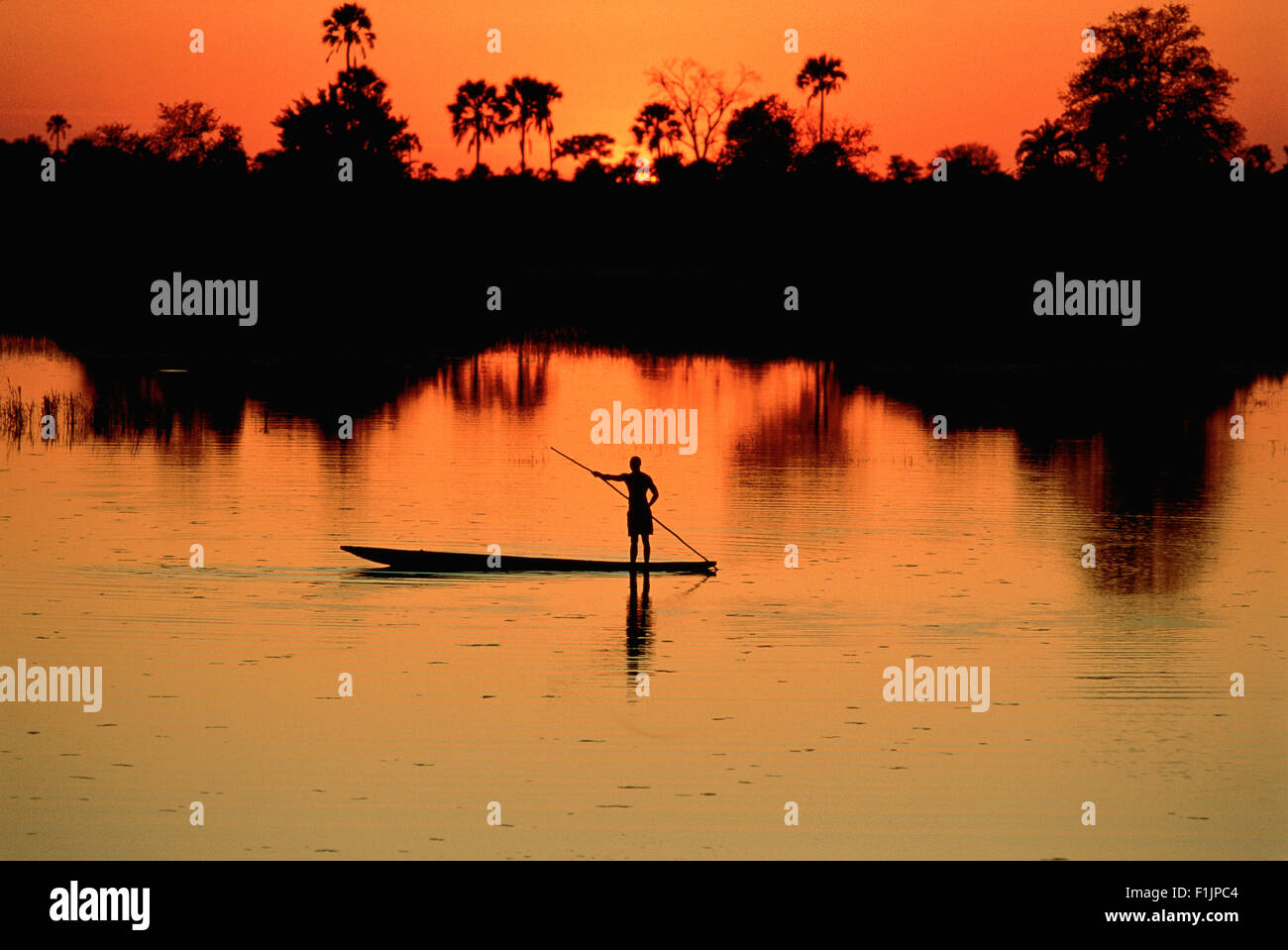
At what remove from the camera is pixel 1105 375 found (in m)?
75.8

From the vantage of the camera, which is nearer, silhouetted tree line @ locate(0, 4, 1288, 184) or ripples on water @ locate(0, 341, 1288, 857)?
ripples on water @ locate(0, 341, 1288, 857)

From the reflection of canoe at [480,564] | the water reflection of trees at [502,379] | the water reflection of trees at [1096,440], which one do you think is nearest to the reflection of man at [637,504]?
the reflection of canoe at [480,564]

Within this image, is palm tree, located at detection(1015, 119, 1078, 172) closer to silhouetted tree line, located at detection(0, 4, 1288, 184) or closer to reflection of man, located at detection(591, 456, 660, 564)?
silhouetted tree line, located at detection(0, 4, 1288, 184)

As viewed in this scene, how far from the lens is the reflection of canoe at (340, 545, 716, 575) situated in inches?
1146

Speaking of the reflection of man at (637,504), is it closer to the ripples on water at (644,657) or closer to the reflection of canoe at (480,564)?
the reflection of canoe at (480,564)

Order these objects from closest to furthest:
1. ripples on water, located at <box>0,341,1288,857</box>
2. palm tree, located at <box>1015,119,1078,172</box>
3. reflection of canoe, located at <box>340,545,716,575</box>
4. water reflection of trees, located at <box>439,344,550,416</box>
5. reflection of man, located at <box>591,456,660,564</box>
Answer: ripples on water, located at <box>0,341,1288,857</box> < reflection of man, located at <box>591,456,660,564</box> < reflection of canoe, located at <box>340,545,716,575</box> < water reflection of trees, located at <box>439,344,550,416</box> < palm tree, located at <box>1015,119,1078,172</box>

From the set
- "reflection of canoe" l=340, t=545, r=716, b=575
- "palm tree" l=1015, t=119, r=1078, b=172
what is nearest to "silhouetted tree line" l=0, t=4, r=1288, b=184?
"palm tree" l=1015, t=119, r=1078, b=172

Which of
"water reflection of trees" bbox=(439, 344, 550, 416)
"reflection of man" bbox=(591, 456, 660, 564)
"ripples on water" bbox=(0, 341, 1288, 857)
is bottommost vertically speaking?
"ripples on water" bbox=(0, 341, 1288, 857)

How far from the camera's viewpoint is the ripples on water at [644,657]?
17391 mm

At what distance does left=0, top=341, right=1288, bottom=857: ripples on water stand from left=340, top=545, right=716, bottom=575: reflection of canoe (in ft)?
1.07

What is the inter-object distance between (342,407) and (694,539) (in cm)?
2793
